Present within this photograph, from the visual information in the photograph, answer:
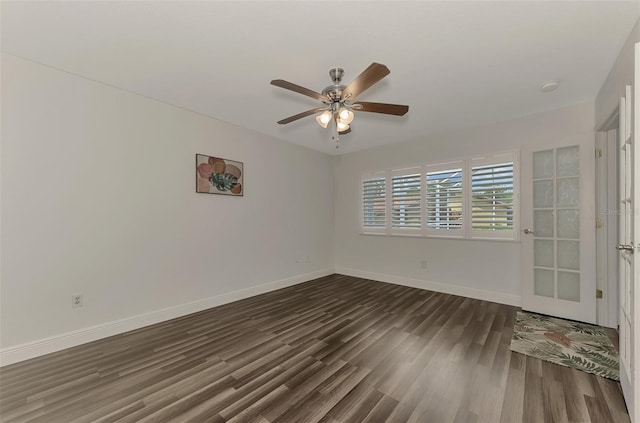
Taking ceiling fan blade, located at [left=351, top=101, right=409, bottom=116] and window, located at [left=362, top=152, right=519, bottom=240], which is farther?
window, located at [left=362, top=152, right=519, bottom=240]

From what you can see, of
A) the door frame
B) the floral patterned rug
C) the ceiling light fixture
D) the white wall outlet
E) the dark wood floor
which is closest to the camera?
the dark wood floor

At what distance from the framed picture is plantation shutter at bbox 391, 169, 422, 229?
275 cm

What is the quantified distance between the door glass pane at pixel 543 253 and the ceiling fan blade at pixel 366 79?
3.07m

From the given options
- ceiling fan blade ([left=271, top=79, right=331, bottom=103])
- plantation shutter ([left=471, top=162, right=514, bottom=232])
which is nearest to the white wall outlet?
ceiling fan blade ([left=271, top=79, right=331, bottom=103])

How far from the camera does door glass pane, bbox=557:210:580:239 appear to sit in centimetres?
304

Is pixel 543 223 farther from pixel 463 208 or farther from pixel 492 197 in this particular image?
pixel 463 208

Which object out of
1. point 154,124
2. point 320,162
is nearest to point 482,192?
point 320,162

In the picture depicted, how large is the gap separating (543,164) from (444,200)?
4.26 feet

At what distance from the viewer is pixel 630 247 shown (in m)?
1.48

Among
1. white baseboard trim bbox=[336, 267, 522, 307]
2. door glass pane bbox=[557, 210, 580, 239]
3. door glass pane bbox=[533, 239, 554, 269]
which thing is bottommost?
white baseboard trim bbox=[336, 267, 522, 307]

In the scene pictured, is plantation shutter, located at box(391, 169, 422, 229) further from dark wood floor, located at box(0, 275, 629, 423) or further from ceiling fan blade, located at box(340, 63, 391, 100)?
ceiling fan blade, located at box(340, 63, 391, 100)

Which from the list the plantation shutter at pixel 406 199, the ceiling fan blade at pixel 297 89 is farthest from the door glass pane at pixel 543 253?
the ceiling fan blade at pixel 297 89

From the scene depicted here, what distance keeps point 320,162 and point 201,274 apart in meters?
3.10

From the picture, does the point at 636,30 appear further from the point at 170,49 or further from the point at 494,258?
the point at 170,49
